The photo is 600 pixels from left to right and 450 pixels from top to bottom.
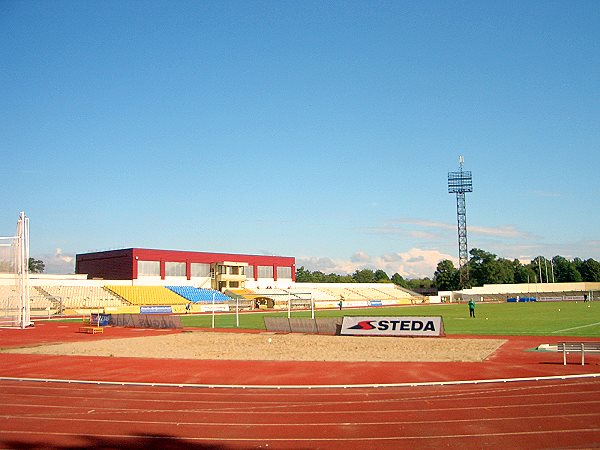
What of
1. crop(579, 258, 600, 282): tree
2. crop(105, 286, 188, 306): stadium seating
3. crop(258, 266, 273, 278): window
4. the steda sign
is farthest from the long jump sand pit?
crop(579, 258, 600, 282): tree

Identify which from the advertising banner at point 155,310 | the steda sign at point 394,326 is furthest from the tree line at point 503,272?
the steda sign at point 394,326

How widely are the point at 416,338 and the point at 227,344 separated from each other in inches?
396

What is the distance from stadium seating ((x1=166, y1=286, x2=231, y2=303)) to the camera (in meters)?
81.2

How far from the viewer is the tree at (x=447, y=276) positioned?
150125 millimetres

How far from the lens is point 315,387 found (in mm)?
17359

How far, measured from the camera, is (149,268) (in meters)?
84.9

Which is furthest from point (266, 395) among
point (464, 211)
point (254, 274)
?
point (464, 211)

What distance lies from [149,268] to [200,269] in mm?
9386

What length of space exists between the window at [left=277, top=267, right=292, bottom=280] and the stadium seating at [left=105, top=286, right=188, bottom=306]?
83.6 ft

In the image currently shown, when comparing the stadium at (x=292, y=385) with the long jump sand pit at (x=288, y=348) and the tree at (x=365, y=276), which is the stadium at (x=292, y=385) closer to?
the long jump sand pit at (x=288, y=348)

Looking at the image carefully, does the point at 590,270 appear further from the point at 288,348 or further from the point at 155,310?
the point at 288,348

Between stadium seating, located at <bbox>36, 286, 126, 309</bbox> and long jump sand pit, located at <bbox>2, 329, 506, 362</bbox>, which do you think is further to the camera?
stadium seating, located at <bbox>36, 286, 126, 309</bbox>

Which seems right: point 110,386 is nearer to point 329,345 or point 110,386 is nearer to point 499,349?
point 329,345

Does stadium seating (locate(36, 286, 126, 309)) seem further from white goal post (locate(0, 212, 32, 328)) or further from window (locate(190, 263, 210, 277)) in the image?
white goal post (locate(0, 212, 32, 328))
